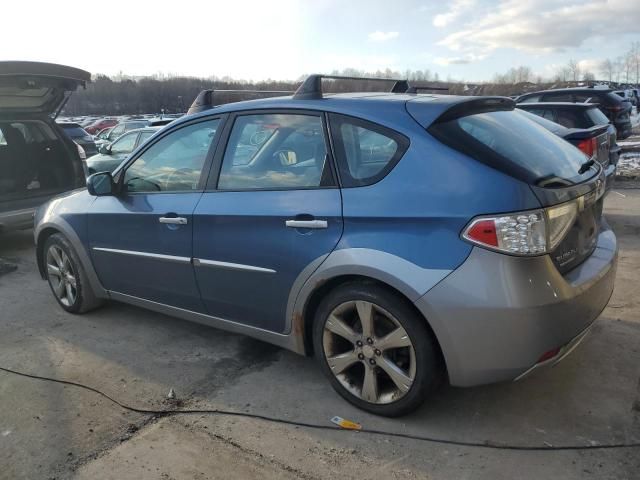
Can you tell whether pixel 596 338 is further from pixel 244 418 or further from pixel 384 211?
pixel 244 418

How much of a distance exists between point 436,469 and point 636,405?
119 centimetres

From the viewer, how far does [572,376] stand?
327 centimetres

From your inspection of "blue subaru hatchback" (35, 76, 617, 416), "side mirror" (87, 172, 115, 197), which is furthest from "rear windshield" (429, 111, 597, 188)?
"side mirror" (87, 172, 115, 197)

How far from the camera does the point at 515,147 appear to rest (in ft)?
9.30

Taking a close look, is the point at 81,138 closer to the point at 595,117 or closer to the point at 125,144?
the point at 125,144

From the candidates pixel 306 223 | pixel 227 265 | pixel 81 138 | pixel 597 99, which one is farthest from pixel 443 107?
pixel 81 138

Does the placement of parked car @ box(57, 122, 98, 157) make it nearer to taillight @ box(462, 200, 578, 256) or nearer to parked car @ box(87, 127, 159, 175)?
parked car @ box(87, 127, 159, 175)

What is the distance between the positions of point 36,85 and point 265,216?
15.1 feet

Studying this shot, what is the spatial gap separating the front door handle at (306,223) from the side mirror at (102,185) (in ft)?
5.66

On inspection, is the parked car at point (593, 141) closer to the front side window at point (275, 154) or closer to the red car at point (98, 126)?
the front side window at point (275, 154)

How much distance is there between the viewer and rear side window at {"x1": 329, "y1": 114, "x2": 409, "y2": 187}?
2.81 metres

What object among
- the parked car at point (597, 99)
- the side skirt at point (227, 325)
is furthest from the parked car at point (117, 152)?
the parked car at point (597, 99)

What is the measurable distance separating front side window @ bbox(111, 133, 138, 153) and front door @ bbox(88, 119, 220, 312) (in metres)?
8.07

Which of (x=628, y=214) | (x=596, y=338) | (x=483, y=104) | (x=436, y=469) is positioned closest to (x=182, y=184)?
(x=483, y=104)
